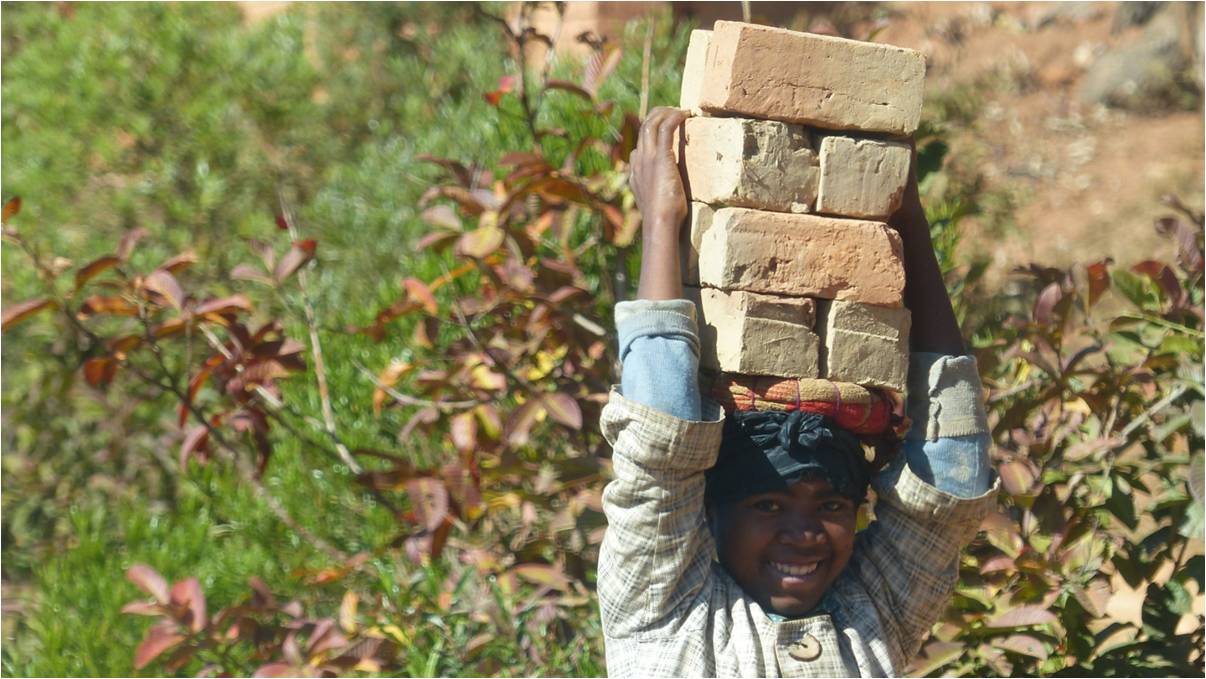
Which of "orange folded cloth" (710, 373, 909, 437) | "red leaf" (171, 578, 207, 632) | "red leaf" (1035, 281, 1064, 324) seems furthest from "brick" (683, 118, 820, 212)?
"red leaf" (171, 578, 207, 632)

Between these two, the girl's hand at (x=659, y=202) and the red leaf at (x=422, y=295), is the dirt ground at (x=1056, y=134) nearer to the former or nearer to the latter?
the red leaf at (x=422, y=295)

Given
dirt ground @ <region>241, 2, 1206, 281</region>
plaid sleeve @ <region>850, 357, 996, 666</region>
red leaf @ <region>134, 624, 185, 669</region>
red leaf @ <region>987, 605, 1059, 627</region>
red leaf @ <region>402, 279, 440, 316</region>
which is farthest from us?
dirt ground @ <region>241, 2, 1206, 281</region>

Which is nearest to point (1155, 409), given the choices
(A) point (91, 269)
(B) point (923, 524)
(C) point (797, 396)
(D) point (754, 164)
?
(B) point (923, 524)

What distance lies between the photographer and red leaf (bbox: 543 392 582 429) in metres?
3.04

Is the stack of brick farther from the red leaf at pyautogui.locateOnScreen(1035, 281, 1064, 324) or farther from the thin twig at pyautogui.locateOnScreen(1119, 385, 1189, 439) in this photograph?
the thin twig at pyautogui.locateOnScreen(1119, 385, 1189, 439)

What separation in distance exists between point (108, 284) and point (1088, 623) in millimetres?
2289

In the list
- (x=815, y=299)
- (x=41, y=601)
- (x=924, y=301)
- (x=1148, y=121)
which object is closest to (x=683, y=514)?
(x=815, y=299)

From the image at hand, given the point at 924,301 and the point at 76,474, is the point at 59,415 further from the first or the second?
the point at 924,301

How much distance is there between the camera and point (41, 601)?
4.24 metres

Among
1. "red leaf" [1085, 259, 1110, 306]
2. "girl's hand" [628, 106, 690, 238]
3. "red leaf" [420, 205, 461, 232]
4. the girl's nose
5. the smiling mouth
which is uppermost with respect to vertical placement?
"girl's hand" [628, 106, 690, 238]

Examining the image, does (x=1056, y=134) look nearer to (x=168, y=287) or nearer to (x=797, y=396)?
(x=168, y=287)

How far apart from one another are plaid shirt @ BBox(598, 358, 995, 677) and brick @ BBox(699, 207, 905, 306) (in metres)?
0.20

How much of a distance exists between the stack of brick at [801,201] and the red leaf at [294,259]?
1286 millimetres

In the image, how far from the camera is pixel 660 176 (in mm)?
2209
